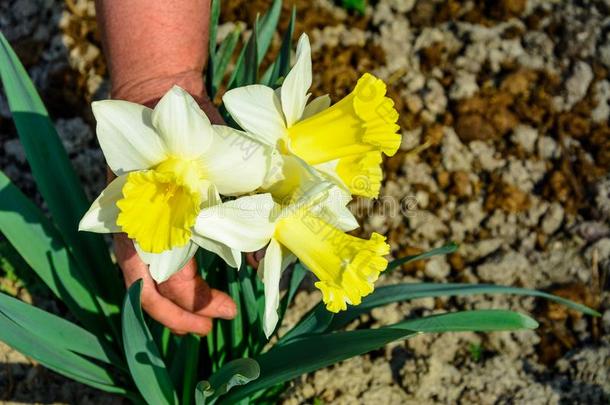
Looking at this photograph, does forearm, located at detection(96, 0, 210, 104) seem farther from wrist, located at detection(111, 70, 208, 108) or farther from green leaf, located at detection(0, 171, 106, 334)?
green leaf, located at detection(0, 171, 106, 334)

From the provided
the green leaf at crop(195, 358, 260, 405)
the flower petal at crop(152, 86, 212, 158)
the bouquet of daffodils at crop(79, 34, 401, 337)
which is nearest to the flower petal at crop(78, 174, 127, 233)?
the bouquet of daffodils at crop(79, 34, 401, 337)

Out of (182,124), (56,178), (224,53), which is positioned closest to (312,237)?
(182,124)

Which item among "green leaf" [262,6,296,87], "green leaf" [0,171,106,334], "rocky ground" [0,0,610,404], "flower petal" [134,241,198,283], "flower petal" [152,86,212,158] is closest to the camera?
"flower petal" [152,86,212,158]

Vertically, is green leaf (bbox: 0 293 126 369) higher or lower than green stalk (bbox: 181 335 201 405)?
higher

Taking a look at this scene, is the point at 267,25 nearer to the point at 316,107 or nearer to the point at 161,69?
the point at 161,69

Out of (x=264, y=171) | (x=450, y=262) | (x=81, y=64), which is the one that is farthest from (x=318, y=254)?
(x=81, y=64)

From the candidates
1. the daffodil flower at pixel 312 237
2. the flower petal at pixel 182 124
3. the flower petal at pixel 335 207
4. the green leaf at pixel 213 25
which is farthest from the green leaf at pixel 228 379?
the green leaf at pixel 213 25

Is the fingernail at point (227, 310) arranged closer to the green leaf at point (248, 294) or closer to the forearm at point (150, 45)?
the green leaf at point (248, 294)
